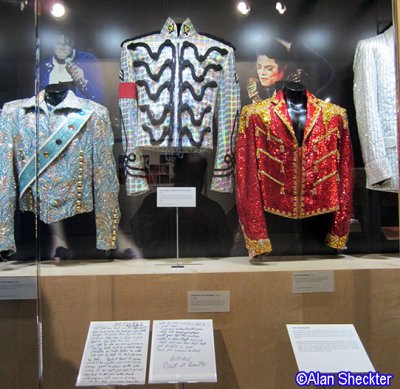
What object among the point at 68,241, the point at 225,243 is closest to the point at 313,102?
the point at 225,243

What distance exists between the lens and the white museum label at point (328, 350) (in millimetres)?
1105

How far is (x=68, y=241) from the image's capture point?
1910 mm

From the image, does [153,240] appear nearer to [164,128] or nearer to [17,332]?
[164,128]

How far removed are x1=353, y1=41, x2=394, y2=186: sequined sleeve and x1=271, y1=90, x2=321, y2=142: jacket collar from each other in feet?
0.71

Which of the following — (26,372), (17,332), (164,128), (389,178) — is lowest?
(26,372)

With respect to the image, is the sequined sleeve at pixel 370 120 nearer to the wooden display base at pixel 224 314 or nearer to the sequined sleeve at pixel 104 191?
the wooden display base at pixel 224 314

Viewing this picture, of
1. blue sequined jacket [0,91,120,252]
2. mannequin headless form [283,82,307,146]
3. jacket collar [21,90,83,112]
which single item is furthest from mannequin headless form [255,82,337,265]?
jacket collar [21,90,83,112]

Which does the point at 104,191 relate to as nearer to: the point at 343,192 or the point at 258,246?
the point at 258,246

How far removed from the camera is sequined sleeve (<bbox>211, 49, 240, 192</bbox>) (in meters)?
1.79

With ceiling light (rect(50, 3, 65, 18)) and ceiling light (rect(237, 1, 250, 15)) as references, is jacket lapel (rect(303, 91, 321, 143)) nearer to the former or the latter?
ceiling light (rect(237, 1, 250, 15))

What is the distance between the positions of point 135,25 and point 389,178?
1.36 metres

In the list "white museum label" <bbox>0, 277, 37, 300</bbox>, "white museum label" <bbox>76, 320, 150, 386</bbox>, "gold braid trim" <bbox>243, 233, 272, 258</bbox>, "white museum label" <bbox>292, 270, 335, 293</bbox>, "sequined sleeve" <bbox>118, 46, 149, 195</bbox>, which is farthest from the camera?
"sequined sleeve" <bbox>118, 46, 149, 195</bbox>

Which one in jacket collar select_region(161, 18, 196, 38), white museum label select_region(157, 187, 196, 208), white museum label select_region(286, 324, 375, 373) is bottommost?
white museum label select_region(286, 324, 375, 373)

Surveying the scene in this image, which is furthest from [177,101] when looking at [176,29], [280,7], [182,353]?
[182,353]
